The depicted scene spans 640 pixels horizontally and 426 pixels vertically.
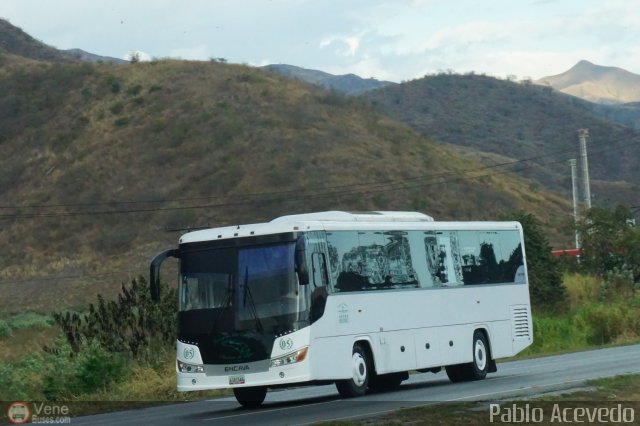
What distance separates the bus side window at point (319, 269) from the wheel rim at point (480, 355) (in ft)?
16.6

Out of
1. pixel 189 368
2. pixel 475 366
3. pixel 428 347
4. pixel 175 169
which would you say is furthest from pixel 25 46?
pixel 189 368

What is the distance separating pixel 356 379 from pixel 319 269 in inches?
79.2

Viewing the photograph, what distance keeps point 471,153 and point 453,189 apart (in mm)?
34976

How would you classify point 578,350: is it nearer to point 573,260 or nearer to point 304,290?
point 304,290

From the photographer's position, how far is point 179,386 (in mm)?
20781

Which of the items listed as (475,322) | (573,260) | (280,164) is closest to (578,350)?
(475,322)

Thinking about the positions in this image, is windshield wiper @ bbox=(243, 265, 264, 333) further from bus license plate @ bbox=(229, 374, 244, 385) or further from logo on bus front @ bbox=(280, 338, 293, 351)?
bus license plate @ bbox=(229, 374, 244, 385)

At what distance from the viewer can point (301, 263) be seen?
20016mm

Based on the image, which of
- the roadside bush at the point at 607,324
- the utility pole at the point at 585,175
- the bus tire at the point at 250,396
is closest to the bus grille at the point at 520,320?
the bus tire at the point at 250,396

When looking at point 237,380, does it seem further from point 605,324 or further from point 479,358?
point 605,324

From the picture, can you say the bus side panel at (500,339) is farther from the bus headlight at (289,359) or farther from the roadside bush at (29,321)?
the roadside bush at (29,321)

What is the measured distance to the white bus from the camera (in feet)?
66.1

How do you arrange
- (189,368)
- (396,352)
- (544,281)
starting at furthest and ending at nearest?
(544,281) → (396,352) → (189,368)

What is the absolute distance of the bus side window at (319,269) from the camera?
20.7 metres
